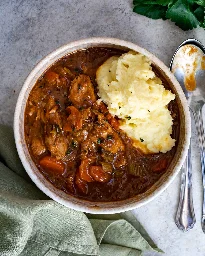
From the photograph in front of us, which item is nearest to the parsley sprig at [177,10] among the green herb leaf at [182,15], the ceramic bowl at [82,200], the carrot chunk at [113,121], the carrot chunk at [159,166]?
the green herb leaf at [182,15]

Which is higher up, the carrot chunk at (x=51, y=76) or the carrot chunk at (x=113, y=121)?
the carrot chunk at (x=51, y=76)

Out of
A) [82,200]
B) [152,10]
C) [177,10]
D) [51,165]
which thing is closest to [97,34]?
[152,10]

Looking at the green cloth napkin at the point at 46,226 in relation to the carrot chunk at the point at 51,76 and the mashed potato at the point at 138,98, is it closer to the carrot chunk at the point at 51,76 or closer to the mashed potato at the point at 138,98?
the carrot chunk at the point at 51,76

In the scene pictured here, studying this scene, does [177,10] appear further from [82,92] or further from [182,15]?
[82,92]

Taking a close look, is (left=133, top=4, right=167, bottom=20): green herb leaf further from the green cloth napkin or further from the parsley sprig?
the green cloth napkin

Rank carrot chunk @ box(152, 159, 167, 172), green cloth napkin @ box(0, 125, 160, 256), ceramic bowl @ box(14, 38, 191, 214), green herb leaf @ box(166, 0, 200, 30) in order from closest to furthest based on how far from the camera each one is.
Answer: green cloth napkin @ box(0, 125, 160, 256) → ceramic bowl @ box(14, 38, 191, 214) → carrot chunk @ box(152, 159, 167, 172) → green herb leaf @ box(166, 0, 200, 30)

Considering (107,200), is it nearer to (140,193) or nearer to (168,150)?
(140,193)

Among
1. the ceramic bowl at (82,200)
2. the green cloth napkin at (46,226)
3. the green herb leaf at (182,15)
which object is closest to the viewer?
the green cloth napkin at (46,226)

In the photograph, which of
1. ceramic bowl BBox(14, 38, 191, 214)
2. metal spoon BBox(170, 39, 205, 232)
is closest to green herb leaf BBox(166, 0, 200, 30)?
metal spoon BBox(170, 39, 205, 232)
